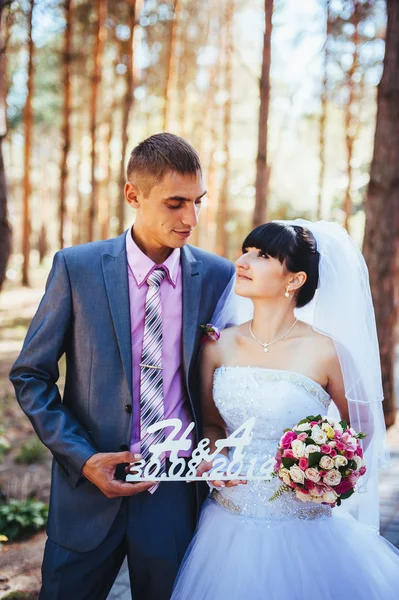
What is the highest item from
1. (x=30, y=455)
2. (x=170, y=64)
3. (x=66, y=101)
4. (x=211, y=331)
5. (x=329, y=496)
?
(x=170, y=64)

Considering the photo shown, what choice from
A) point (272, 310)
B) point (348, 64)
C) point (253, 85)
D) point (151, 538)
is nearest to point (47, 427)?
point (151, 538)

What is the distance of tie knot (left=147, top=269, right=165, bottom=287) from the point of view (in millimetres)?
2814

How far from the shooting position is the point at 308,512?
9.12 feet

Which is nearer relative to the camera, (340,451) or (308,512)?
(340,451)

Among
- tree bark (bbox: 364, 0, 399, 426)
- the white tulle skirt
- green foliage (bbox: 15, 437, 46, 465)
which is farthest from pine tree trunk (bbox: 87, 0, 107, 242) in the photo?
the white tulle skirt

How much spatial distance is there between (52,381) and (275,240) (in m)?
1.21

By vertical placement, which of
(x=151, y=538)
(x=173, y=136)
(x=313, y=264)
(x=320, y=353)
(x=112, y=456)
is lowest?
(x=151, y=538)

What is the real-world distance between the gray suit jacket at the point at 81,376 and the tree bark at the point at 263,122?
5575 millimetres

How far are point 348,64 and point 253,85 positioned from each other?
22.4 ft

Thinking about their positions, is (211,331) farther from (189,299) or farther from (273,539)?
(273,539)

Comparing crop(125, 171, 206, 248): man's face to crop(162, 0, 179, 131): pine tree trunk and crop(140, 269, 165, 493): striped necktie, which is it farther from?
crop(162, 0, 179, 131): pine tree trunk

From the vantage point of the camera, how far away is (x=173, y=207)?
2.74m

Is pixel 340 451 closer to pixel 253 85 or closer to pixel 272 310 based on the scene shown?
pixel 272 310

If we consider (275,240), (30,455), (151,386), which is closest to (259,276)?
(275,240)
